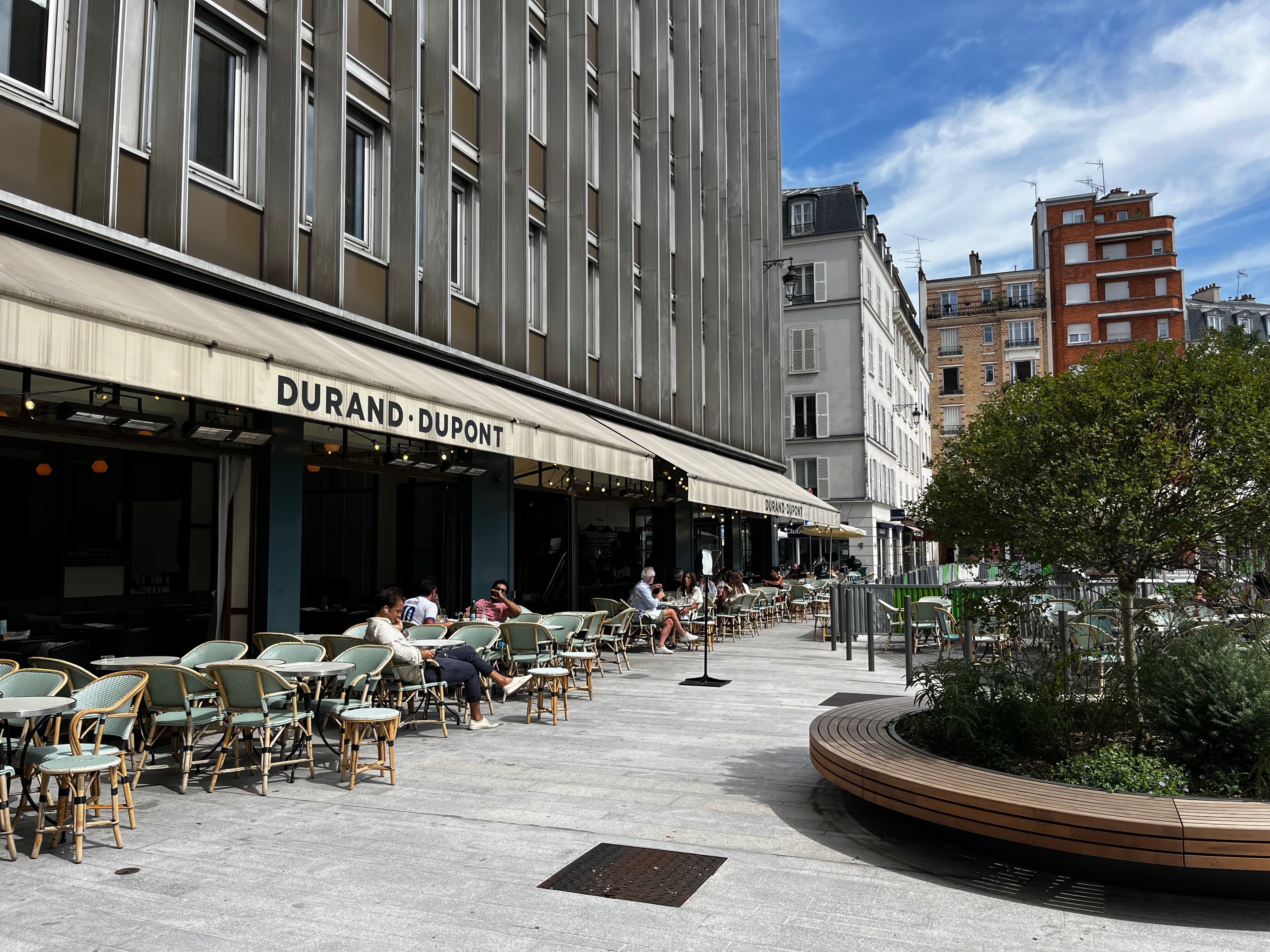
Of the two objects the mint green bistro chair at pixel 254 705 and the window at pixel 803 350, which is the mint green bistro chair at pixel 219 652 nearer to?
the mint green bistro chair at pixel 254 705

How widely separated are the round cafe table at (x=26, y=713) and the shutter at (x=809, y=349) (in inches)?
1413

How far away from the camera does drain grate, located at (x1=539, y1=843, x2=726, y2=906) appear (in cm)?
434

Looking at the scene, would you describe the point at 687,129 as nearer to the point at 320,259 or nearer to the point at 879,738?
the point at 320,259

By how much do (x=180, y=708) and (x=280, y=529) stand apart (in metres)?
3.23

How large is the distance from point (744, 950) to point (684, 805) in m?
2.14

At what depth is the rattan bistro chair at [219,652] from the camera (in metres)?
7.33

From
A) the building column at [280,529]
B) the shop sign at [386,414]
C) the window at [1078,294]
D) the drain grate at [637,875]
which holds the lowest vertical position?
the drain grate at [637,875]

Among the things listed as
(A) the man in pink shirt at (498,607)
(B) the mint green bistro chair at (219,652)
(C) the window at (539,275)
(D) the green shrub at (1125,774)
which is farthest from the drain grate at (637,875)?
(C) the window at (539,275)

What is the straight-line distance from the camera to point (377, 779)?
6.53 m

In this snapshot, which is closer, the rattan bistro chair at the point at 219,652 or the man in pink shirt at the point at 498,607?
the rattan bistro chair at the point at 219,652

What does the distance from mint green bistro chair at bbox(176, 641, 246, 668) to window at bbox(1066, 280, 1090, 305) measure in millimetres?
59486

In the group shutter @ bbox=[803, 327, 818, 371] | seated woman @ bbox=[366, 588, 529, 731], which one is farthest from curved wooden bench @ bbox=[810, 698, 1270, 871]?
shutter @ bbox=[803, 327, 818, 371]

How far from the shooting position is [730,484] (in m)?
16.9

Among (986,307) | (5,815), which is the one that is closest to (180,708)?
(5,815)
